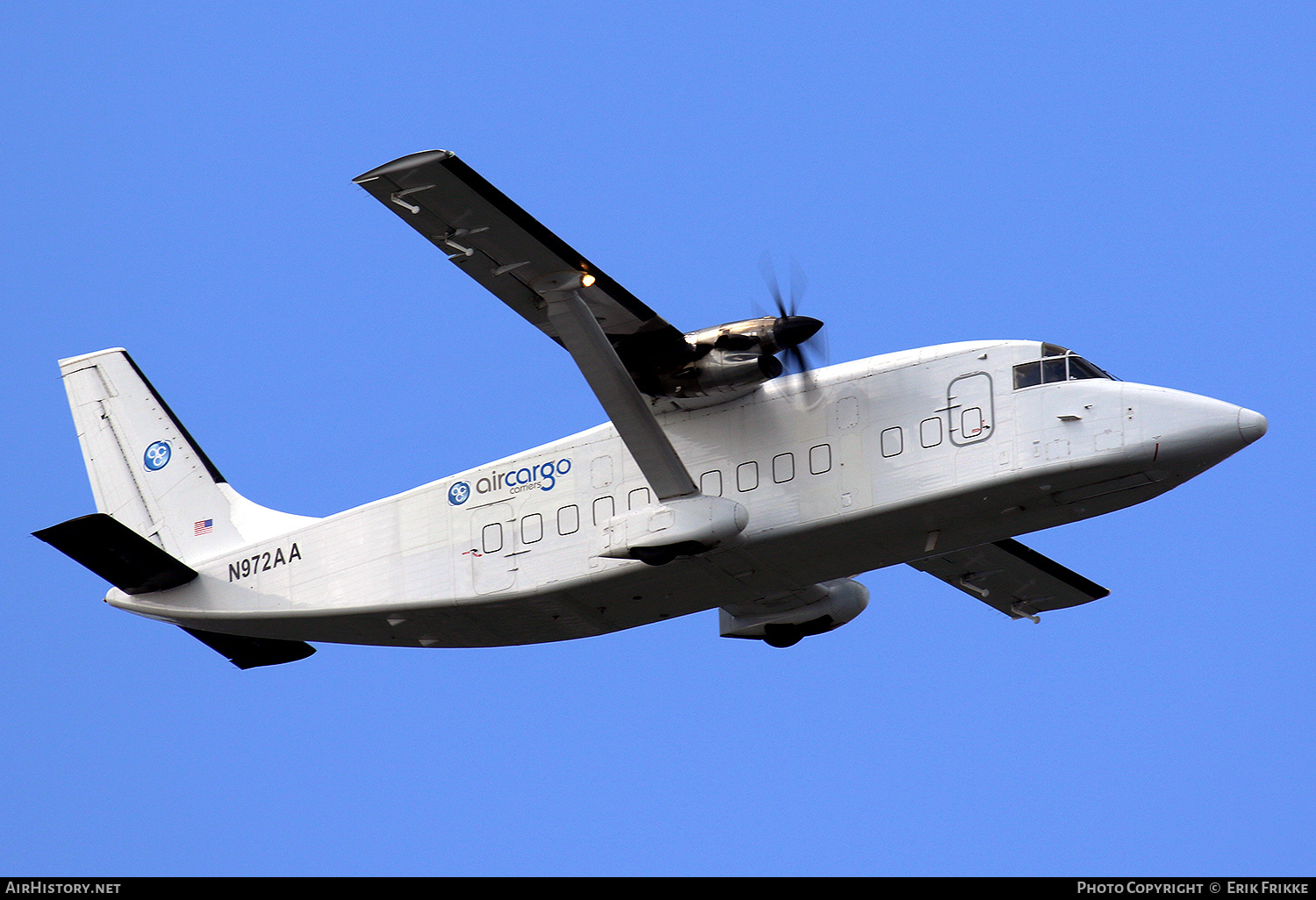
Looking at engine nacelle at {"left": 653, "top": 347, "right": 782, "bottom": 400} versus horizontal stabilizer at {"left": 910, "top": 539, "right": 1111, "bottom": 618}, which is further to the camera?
horizontal stabilizer at {"left": 910, "top": 539, "right": 1111, "bottom": 618}

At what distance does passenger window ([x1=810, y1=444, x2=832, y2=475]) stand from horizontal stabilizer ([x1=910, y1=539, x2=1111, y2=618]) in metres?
3.86

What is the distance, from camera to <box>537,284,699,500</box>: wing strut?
21484mm

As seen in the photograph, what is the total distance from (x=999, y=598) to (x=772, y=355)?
689 centimetres

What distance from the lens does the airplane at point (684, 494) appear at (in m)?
20.7

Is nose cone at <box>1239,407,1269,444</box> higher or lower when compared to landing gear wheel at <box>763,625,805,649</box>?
higher

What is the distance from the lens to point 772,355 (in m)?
21.8

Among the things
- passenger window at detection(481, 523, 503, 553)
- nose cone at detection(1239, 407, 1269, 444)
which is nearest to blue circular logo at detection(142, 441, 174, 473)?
passenger window at detection(481, 523, 503, 553)

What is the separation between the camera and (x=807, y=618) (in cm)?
2458

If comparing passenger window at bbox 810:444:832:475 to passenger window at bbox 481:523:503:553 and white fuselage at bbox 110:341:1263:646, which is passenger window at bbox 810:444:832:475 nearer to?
white fuselage at bbox 110:341:1263:646

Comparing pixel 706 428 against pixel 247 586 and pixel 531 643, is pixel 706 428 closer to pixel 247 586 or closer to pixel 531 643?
pixel 531 643

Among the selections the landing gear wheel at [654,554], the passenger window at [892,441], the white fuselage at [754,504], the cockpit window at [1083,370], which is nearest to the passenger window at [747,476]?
the white fuselage at [754,504]
